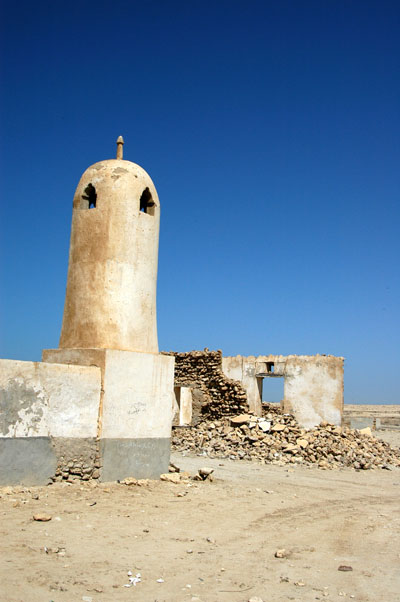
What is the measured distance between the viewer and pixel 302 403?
18859mm

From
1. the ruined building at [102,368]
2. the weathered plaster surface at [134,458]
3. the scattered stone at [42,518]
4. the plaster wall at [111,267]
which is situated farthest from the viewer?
the plaster wall at [111,267]

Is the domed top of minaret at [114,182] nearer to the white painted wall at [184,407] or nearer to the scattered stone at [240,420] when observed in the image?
the scattered stone at [240,420]

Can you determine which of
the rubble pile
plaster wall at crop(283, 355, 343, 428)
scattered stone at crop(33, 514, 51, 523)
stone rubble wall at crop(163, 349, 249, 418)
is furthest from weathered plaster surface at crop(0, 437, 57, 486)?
plaster wall at crop(283, 355, 343, 428)

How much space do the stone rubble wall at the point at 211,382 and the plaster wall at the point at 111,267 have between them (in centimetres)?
925

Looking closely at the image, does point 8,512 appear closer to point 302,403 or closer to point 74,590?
point 74,590

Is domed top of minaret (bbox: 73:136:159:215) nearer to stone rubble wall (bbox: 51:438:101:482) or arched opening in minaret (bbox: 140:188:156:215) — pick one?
arched opening in minaret (bbox: 140:188:156:215)

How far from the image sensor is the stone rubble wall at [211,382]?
57.3 feet

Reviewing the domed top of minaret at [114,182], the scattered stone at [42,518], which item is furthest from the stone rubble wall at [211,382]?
the scattered stone at [42,518]

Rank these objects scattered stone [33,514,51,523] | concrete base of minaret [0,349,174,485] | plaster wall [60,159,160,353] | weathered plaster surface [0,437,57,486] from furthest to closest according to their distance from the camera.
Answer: plaster wall [60,159,160,353] < concrete base of minaret [0,349,174,485] < weathered plaster surface [0,437,57,486] < scattered stone [33,514,51,523]

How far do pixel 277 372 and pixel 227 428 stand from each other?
440 centimetres

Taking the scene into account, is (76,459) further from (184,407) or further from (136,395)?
(184,407)

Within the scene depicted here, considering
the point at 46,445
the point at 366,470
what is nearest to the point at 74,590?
the point at 46,445

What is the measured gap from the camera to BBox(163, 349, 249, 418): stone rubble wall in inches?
687

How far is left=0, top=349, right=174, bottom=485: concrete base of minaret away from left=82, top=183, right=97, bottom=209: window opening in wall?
7.81 feet
